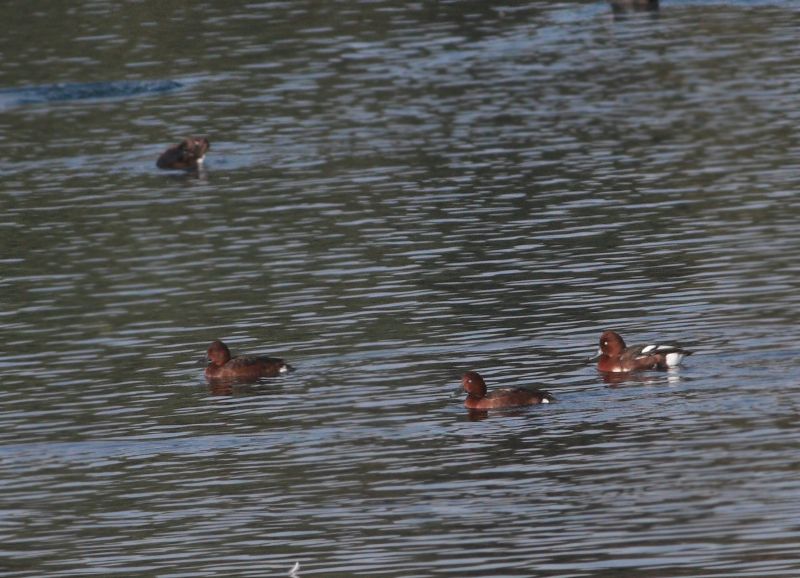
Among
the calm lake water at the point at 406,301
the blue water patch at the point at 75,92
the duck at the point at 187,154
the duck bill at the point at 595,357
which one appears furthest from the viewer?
the blue water patch at the point at 75,92

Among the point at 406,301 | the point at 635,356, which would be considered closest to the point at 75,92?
the point at 406,301

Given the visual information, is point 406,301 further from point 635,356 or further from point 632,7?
point 632,7

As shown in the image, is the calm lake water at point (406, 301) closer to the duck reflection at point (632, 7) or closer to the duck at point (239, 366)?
the duck at point (239, 366)

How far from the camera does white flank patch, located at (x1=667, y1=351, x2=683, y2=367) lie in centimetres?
2006

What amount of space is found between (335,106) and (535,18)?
39.6ft

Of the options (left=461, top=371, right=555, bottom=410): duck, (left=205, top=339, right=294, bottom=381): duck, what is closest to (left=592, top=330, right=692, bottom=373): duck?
(left=461, top=371, right=555, bottom=410): duck

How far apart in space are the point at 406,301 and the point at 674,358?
5.44 meters

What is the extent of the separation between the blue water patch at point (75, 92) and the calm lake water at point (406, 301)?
9 cm

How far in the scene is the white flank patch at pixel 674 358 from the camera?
20.1 meters

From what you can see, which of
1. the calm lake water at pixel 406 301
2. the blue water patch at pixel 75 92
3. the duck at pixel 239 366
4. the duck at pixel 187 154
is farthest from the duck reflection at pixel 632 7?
the duck at pixel 239 366

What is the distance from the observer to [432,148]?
117 feet

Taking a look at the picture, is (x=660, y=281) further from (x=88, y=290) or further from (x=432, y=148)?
(x=432, y=148)

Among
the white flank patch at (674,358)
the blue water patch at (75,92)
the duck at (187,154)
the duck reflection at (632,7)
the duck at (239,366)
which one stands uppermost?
the white flank patch at (674,358)

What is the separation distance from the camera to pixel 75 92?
44.2m
